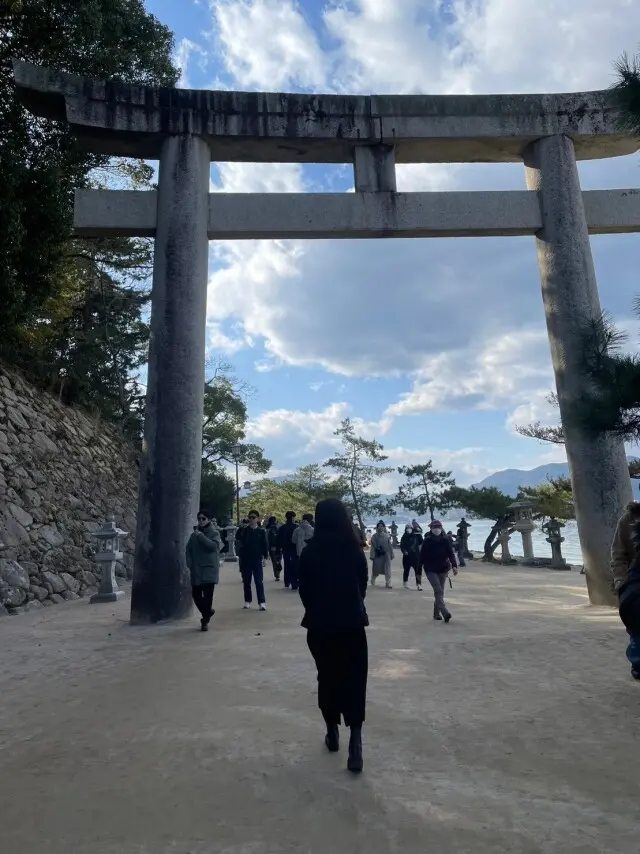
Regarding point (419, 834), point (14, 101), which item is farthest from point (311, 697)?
point (14, 101)

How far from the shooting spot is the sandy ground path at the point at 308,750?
2.59 meters

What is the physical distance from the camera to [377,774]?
319 cm

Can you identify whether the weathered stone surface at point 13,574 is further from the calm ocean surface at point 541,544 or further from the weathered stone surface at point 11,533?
the calm ocean surface at point 541,544

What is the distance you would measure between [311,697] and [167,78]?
14848mm

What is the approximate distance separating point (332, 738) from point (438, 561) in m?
4.85

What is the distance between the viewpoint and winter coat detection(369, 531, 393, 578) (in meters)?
13.6

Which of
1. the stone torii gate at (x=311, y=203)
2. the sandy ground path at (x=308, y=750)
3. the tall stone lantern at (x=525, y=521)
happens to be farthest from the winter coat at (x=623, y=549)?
the tall stone lantern at (x=525, y=521)

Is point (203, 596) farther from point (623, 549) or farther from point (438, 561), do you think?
point (623, 549)

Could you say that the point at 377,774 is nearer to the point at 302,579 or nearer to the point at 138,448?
the point at 302,579

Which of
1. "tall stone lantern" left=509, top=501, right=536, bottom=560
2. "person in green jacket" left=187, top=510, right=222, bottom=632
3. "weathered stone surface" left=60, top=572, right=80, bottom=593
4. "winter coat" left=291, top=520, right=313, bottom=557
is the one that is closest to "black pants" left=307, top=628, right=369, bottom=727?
"person in green jacket" left=187, top=510, right=222, bottom=632

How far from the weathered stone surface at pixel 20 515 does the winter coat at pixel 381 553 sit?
7757 mm

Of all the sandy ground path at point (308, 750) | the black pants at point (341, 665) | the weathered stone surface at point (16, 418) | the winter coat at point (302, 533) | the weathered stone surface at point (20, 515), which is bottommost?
the sandy ground path at point (308, 750)

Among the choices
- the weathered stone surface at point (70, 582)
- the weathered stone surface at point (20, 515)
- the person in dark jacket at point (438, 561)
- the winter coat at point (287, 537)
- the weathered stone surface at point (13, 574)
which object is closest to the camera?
the person in dark jacket at point (438, 561)

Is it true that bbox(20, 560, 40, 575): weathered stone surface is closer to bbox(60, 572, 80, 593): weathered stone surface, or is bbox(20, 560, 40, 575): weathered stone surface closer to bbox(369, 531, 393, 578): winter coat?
bbox(60, 572, 80, 593): weathered stone surface
